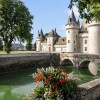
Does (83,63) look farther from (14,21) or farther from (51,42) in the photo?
(51,42)

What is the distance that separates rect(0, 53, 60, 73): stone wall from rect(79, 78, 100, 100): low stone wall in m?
18.5

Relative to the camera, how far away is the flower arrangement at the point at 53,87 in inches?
185

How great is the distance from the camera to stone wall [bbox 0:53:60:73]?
25253 millimetres

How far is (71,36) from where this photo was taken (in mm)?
43000

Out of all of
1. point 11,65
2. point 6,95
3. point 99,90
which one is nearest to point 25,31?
point 11,65

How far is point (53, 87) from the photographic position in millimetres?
4703

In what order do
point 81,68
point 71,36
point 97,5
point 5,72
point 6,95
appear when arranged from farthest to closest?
point 71,36 < point 81,68 < point 5,72 < point 6,95 < point 97,5

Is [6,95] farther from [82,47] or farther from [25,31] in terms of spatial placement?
[82,47]

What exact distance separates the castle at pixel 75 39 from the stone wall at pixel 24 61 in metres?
6.91

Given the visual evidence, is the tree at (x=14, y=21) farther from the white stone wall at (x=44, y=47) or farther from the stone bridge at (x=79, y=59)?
the white stone wall at (x=44, y=47)

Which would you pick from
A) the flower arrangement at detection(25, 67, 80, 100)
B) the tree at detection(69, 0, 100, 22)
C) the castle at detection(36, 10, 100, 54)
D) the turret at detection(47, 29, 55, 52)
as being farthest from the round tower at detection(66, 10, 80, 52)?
the flower arrangement at detection(25, 67, 80, 100)

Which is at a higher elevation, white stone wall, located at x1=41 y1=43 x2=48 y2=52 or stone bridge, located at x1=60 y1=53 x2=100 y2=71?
white stone wall, located at x1=41 y1=43 x2=48 y2=52

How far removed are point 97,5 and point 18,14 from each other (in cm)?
2290

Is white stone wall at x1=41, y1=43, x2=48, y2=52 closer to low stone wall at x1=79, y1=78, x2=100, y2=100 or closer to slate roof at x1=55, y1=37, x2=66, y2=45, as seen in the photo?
slate roof at x1=55, y1=37, x2=66, y2=45
